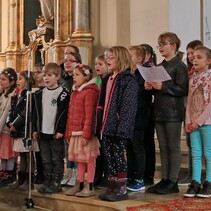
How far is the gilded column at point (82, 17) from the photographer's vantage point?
688cm

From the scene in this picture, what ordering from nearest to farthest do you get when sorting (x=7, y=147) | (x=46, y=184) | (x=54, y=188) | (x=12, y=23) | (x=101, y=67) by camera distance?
(x=54, y=188) < (x=46, y=184) < (x=101, y=67) < (x=7, y=147) < (x=12, y=23)

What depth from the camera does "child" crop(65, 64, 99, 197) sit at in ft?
11.5

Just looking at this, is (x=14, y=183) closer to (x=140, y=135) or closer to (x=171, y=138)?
(x=140, y=135)

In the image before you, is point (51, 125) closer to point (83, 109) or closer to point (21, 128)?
point (83, 109)

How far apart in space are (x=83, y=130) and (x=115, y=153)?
34 cm

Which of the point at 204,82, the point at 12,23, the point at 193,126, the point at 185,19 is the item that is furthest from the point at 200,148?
the point at 12,23

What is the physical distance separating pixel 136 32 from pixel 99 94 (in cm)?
306

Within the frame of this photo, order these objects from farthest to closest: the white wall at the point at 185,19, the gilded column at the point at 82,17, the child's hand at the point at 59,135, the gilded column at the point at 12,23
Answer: the gilded column at the point at 12,23, the gilded column at the point at 82,17, the white wall at the point at 185,19, the child's hand at the point at 59,135

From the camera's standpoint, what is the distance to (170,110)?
3486mm

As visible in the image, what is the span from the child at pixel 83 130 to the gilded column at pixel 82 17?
10.9ft

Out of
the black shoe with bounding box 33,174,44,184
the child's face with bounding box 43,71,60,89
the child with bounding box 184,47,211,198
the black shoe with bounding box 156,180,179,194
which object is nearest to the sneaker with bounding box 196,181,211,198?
the child with bounding box 184,47,211,198

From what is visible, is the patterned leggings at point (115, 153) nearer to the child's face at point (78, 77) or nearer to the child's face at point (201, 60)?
the child's face at point (78, 77)

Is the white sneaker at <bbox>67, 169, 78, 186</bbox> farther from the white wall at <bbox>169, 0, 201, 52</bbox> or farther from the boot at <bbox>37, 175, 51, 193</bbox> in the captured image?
the white wall at <bbox>169, 0, 201, 52</bbox>

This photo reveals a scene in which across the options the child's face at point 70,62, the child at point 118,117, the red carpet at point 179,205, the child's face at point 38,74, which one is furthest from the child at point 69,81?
the red carpet at point 179,205
